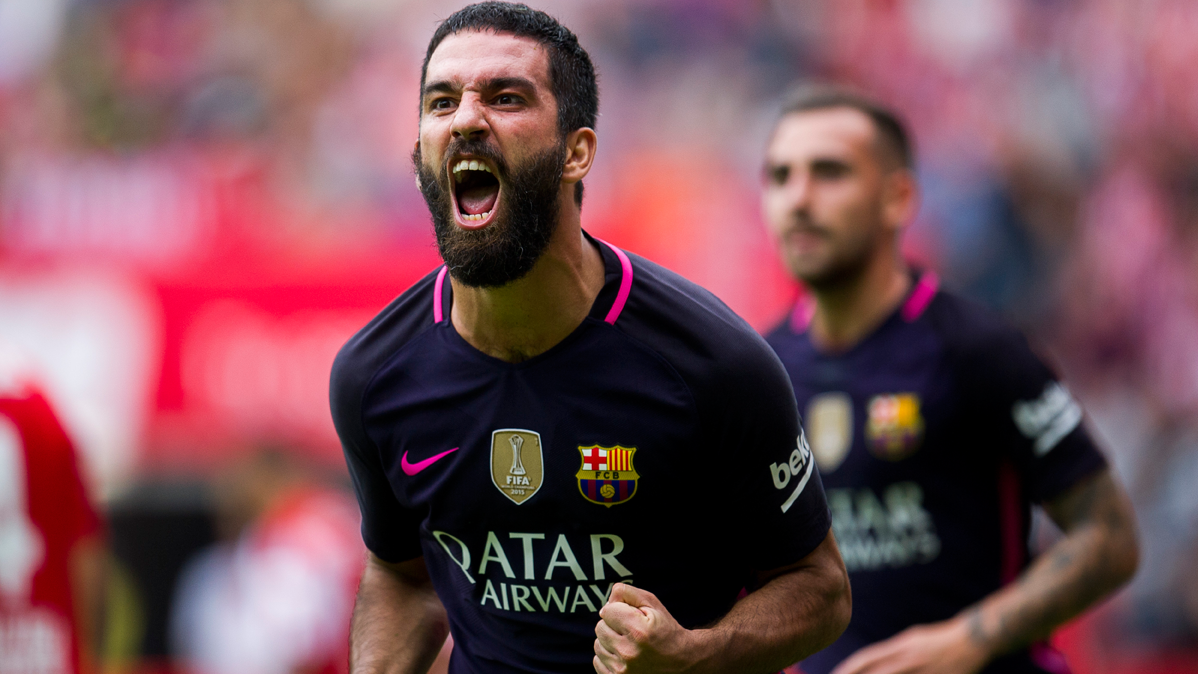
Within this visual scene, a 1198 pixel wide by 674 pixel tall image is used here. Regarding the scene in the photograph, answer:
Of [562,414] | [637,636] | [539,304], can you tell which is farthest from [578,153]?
[637,636]

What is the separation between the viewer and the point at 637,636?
7.57ft

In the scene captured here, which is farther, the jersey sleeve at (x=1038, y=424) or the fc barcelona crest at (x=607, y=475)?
the jersey sleeve at (x=1038, y=424)

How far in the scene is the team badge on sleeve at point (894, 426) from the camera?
3947mm

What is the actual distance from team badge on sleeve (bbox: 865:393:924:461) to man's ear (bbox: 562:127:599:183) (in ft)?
5.43

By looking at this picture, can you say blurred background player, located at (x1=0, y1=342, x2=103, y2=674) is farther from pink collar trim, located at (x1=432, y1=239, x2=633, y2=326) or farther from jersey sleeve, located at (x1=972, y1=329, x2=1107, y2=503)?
jersey sleeve, located at (x1=972, y1=329, x2=1107, y2=503)

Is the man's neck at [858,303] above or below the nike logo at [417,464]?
below

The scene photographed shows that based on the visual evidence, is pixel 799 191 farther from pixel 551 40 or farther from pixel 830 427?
pixel 551 40

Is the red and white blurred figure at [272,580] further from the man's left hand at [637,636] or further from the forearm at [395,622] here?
the man's left hand at [637,636]

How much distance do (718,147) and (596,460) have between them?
812cm

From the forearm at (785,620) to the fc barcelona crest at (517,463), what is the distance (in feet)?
1.58

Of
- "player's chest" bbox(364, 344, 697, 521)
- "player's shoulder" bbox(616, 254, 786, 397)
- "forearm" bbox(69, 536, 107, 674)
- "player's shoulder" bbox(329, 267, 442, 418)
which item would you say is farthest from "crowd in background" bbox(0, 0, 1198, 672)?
"player's chest" bbox(364, 344, 697, 521)

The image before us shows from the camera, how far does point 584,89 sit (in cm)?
281

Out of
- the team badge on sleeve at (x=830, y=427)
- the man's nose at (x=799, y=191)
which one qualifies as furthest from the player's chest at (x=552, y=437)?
the man's nose at (x=799, y=191)

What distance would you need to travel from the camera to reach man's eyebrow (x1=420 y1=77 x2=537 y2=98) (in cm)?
260
